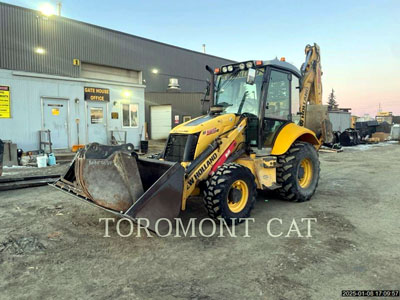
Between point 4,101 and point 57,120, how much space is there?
6.57ft

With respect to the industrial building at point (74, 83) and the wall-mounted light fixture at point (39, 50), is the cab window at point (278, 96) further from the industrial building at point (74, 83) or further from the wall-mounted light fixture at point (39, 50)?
the wall-mounted light fixture at point (39, 50)

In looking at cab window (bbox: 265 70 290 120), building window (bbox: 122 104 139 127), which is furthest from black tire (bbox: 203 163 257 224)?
building window (bbox: 122 104 139 127)

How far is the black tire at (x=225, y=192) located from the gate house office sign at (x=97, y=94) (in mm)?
10675

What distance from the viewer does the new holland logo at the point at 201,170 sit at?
171 inches

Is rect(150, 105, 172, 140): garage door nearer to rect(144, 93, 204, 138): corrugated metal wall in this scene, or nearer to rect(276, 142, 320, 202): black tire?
rect(144, 93, 204, 138): corrugated metal wall

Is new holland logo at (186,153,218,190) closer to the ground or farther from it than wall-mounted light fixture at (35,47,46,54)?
closer to the ground

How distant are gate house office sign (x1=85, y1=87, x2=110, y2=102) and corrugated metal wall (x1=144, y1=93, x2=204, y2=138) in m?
8.23

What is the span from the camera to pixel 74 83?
1298cm

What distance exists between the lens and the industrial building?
38.9 feet

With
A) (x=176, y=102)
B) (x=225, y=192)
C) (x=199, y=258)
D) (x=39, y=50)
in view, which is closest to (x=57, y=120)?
(x=39, y=50)

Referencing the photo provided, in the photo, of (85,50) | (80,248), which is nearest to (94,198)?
(80,248)

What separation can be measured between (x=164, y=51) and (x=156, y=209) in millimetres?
22296

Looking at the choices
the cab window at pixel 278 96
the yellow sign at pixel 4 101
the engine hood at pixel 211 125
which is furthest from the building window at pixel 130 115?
the cab window at pixel 278 96

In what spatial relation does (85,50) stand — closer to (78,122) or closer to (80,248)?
(78,122)
